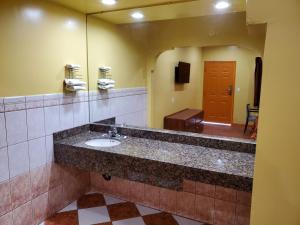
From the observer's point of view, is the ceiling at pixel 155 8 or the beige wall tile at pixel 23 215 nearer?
the beige wall tile at pixel 23 215

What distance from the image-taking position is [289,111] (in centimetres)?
73

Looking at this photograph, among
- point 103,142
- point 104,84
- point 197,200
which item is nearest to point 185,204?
point 197,200

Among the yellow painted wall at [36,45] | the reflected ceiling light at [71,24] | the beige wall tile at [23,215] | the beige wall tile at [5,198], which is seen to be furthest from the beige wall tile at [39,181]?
the reflected ceiling light at [71,24]

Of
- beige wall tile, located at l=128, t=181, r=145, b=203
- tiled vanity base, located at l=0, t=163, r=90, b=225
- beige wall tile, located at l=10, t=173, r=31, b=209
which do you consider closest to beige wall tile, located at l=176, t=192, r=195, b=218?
beige wall tile, located at l=128, t=181, r=145, b=203

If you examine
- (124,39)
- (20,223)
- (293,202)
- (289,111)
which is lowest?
(20,223)

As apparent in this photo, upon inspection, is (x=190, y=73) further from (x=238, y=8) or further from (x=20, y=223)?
(x=20, y=223)

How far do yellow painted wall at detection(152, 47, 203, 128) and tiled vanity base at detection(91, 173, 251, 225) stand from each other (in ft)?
2.36

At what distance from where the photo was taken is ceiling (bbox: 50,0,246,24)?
212 cm

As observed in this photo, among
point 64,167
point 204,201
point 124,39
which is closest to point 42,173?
point 64,167

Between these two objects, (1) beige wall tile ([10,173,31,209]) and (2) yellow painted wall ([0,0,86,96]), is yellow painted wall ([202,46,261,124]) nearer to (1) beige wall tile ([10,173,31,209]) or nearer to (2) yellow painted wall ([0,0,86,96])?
(2) yellow painted wall ([0,0,86,96])

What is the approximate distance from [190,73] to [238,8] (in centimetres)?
76

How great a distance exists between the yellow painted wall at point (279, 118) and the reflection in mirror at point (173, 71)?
1.26m

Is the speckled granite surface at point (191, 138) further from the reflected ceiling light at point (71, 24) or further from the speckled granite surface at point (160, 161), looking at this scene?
the reflected ceiling light at point (71, 24)

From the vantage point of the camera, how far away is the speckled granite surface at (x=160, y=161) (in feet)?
5.36
